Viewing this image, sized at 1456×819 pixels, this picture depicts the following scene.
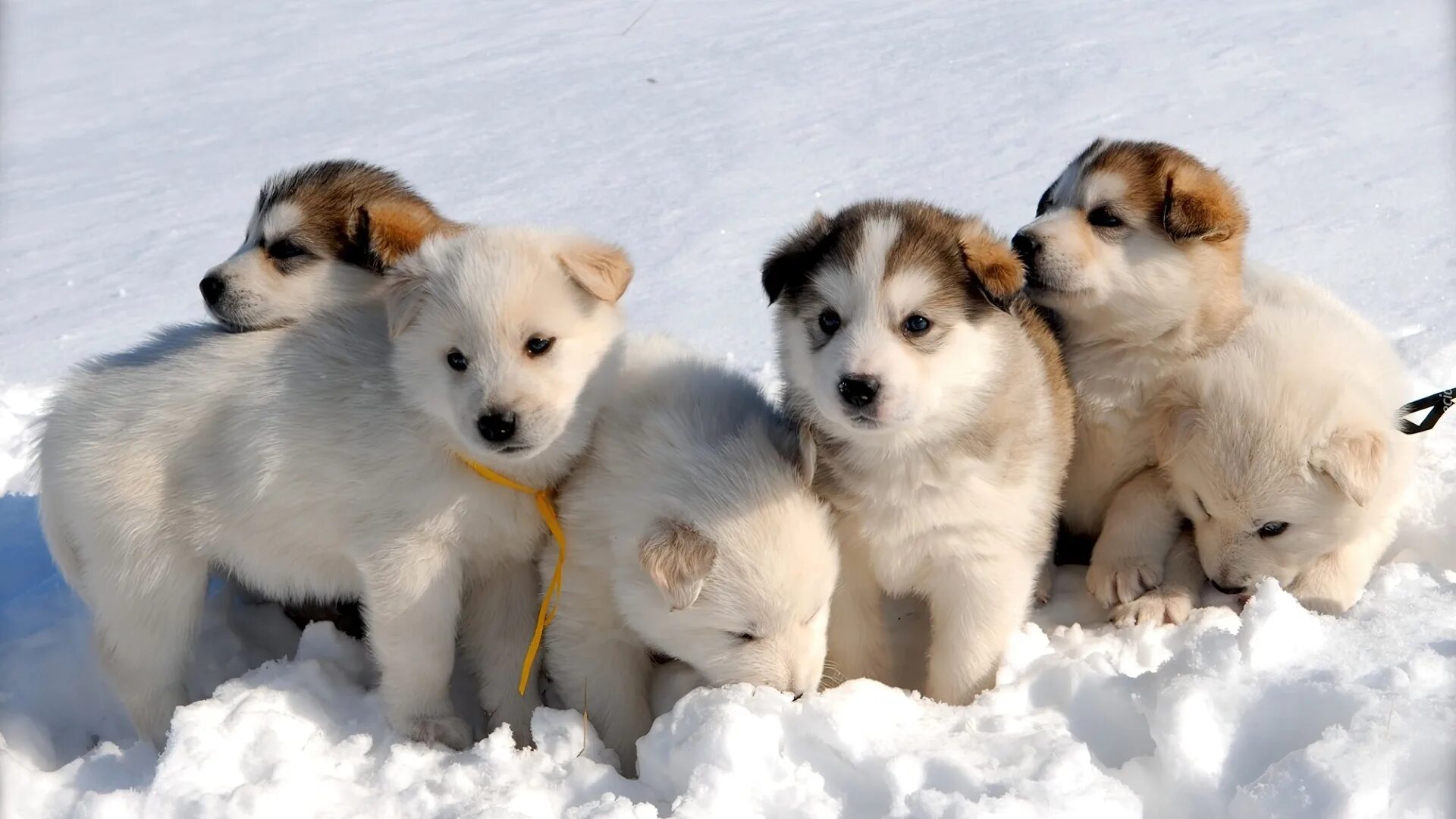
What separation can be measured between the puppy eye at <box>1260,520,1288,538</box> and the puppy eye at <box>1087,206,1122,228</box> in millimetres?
1145

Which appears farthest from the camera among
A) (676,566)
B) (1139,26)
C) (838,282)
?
(1139,26)

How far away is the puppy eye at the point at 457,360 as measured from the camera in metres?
3.56

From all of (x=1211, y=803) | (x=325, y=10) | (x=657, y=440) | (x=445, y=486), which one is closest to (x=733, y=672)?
(x=657, y=440)

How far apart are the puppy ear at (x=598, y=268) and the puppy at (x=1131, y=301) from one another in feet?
4.75

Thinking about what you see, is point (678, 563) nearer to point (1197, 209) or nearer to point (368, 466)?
point (368, 466)

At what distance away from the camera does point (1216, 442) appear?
3.96 meters

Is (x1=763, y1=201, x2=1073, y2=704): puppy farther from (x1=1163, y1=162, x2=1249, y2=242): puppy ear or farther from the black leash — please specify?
the black leash

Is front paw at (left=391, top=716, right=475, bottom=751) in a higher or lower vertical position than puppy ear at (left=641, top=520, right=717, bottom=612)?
lower

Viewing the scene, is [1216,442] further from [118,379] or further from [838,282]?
[118,379]

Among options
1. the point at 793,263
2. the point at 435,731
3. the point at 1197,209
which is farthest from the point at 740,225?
the point at 435,731

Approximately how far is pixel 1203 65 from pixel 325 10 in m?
10.2

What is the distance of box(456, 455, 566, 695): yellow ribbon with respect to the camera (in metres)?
3.69

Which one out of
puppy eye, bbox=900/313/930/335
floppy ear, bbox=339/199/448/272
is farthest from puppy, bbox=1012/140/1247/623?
floppy ear, bbox=339/199/448/272

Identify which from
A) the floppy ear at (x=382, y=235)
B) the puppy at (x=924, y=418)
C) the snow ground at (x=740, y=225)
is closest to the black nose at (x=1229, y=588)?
the snow ground at (x=740, y=225)
